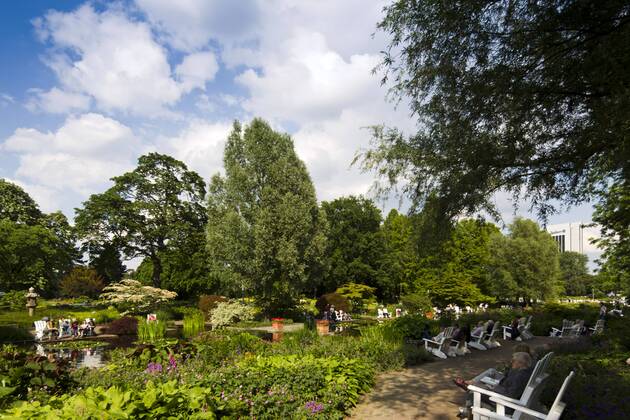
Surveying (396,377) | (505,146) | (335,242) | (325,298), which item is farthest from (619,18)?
(335,242)

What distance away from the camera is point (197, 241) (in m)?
35.3

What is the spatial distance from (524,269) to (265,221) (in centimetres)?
3070

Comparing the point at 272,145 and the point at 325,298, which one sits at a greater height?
the point at 272,145

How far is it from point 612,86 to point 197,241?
108 ft

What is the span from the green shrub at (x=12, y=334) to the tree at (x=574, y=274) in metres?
107

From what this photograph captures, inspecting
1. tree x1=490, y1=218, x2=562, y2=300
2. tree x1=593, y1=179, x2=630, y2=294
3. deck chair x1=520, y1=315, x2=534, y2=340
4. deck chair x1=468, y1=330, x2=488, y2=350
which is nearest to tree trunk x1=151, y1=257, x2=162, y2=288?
deck chair x1=520, y1=315, x2=534, y2=340

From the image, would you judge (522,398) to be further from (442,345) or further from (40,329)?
(40,329)

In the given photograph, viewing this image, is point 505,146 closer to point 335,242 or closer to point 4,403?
point 4,403

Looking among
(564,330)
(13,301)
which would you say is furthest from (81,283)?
(564,330)

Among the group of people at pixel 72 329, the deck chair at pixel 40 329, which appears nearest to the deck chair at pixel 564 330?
the group of people at pixel 72 329

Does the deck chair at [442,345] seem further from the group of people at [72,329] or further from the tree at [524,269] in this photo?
the tree at [524,269]

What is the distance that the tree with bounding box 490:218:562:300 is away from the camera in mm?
42438

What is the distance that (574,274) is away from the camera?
337ft

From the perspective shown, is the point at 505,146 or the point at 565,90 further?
the point at 505,146
